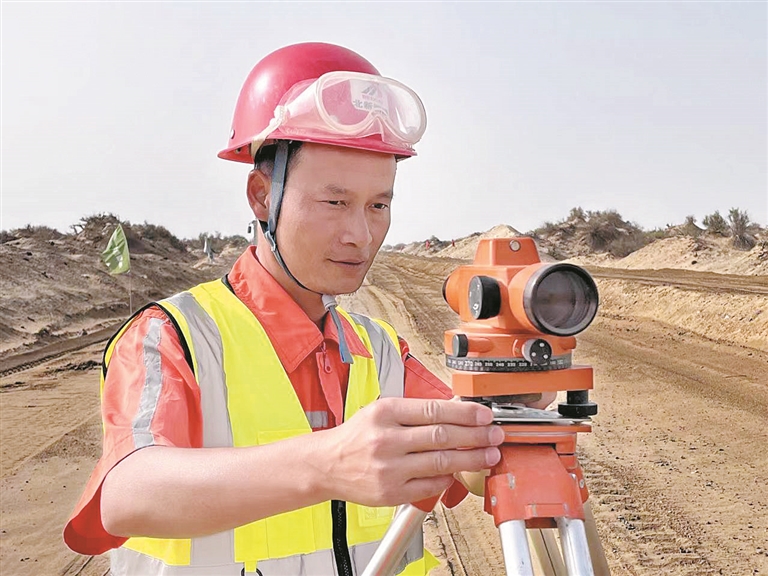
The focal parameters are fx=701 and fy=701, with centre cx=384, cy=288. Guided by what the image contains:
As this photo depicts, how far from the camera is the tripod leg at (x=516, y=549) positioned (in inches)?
39.8

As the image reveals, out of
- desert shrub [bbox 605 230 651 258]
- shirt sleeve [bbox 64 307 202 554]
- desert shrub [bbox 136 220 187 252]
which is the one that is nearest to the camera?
shirt sleeve [bbox 64 307 202 554]

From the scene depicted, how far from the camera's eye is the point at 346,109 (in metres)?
1.46

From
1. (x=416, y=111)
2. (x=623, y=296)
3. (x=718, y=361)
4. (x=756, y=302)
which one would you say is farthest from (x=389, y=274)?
(x=416, y=111)

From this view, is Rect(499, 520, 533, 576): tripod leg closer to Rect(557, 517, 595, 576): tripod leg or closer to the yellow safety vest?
Rect(557, 517, 595, 576): tripod leg

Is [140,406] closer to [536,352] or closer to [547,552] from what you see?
[536,352]

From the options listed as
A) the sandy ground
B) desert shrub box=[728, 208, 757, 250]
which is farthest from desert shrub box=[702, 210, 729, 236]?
the sandy ground

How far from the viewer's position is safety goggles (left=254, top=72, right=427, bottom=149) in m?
1.44

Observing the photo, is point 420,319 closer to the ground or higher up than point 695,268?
closer to the ground

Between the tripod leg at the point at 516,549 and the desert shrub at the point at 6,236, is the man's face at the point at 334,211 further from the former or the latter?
the desert shrub at the point at 6,236

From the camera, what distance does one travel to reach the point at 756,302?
10508 millimetres

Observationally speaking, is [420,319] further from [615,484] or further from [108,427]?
[108,427]

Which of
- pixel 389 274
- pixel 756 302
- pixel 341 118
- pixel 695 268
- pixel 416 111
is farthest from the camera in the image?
pixel 389 274

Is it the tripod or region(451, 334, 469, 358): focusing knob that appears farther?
region(451, 334, 469, 358): focusing knob

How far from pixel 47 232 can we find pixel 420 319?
2371cm
